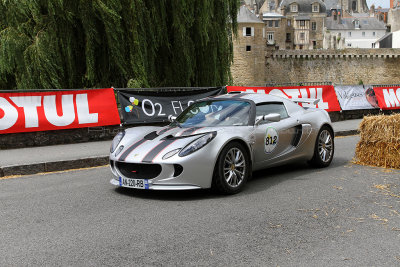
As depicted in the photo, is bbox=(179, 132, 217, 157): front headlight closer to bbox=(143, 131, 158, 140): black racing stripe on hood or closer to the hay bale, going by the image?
bbox=(143, 131, 158, 140): black racing stripe on hood

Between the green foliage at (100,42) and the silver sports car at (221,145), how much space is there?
20.8ft

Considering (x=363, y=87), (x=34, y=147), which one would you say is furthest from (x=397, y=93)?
(x=34, y=147)

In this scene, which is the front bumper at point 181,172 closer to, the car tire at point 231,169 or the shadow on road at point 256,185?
the car tire at point 231,169

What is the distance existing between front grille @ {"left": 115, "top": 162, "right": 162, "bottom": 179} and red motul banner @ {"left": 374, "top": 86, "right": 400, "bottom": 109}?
15.5 meters

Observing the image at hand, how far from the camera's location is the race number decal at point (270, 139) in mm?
6703

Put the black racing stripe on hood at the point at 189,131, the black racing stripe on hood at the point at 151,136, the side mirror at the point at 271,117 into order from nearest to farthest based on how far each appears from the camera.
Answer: the black racing stripe on hood at the point at 189,131, the black racing stripe on hood at the point at 151,136, the side mirror at the point at 271,117

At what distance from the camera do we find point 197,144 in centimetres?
574

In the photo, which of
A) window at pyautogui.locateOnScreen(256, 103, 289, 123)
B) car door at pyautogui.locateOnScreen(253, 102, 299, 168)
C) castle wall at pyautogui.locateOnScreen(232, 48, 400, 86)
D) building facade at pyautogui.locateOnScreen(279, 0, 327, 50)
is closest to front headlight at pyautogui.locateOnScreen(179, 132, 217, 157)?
car door at pyautogui.locateOnScreen(253, 102, 299, 168)

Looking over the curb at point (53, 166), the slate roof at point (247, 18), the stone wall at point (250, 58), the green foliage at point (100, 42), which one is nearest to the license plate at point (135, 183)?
the curb at point (53, 166)

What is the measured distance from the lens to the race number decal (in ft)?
22.0

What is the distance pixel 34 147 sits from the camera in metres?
10.6

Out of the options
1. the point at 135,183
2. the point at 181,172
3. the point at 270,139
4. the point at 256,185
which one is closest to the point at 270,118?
the point at 270,139

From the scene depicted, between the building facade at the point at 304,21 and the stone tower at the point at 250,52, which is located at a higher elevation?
the building facade at the point at 304,21

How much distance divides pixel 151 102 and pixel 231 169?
6.84 metres
